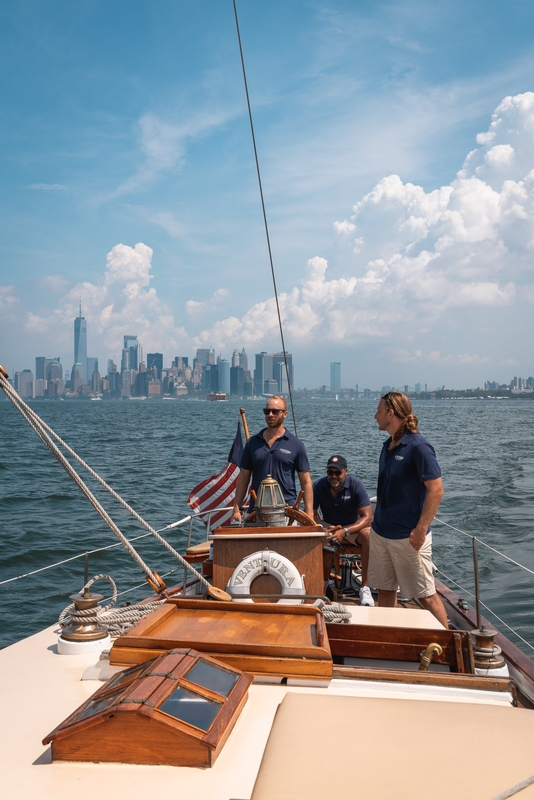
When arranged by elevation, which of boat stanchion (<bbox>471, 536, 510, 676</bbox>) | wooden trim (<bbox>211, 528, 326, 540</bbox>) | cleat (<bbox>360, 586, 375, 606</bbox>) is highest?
wooden trim (<bbox>211, 528, 326, 540</bbox>)

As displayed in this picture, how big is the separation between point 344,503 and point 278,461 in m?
1.03

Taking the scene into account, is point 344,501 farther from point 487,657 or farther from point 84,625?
point 84,625

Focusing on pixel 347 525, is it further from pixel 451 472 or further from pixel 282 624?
pixel 451 472

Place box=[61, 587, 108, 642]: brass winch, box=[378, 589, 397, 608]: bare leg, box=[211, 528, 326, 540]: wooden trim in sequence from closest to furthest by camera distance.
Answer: box=[61, 587, 108, 642]: brass winch → box=[211, 528, 326, 540]: wooden trim → box=[378, 589, 397, 608]: bare leg

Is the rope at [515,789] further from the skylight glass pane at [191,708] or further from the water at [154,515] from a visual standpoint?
the water at [154,515]

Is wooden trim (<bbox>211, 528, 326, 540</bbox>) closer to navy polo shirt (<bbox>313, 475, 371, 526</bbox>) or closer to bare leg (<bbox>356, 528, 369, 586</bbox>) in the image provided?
bare leg (<bbox>356, 528, 369, 586</bbox>)

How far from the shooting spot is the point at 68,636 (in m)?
3.27

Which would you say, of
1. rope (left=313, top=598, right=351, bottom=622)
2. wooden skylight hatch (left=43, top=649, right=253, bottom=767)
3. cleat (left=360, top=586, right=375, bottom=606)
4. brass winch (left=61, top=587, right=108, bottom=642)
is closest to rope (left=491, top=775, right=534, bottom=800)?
wooden skylight hatch (left=43, top=649, right=253, bottom=767)

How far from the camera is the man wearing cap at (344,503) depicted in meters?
5.82

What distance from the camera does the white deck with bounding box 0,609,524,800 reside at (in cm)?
196

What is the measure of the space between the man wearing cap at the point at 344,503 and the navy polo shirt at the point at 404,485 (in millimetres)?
1359

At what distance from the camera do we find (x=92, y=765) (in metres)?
2.06

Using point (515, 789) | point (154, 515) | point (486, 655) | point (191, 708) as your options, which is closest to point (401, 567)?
point (486, 655)

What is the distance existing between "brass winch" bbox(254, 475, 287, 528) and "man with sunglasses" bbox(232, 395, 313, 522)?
551 millimetres
